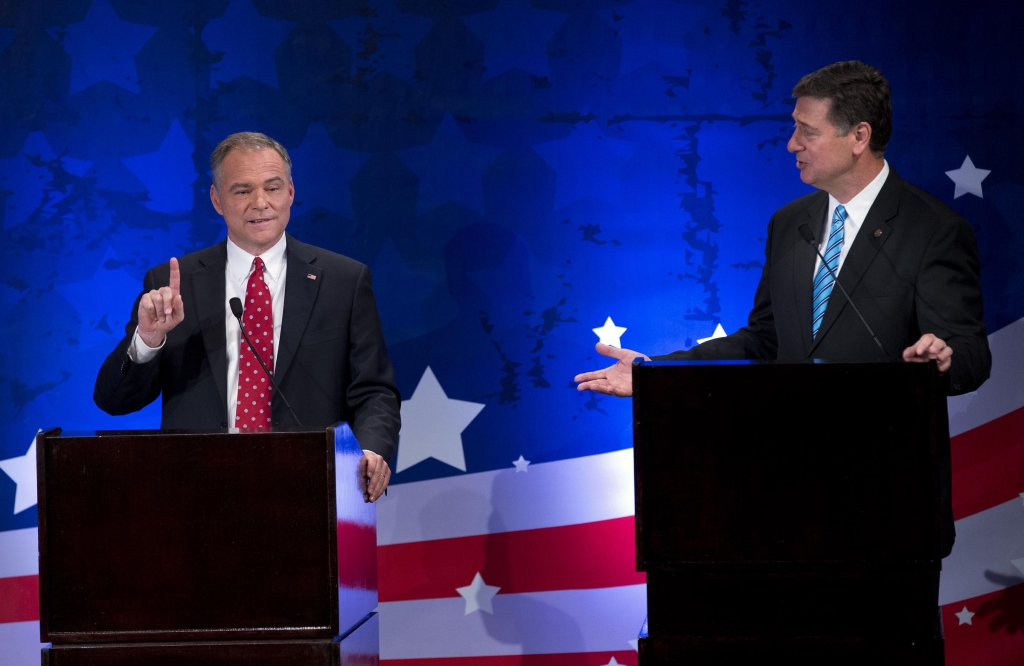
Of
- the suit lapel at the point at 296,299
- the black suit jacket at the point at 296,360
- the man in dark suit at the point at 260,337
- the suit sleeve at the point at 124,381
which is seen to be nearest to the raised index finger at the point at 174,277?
the man in dark suit at the point at 260,337

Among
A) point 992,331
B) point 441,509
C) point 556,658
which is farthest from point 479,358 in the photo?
point 992,331

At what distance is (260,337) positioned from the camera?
9.07 feet

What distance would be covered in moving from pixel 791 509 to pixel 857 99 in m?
1.30

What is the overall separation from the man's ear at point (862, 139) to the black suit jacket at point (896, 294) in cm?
10

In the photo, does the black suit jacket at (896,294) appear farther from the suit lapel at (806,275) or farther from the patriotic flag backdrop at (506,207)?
the patriotic flag backdrop at (506,207)

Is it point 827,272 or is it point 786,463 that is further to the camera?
point 827,272

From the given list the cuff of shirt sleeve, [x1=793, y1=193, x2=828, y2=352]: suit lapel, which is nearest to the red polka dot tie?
the cuff of shirt sleeve

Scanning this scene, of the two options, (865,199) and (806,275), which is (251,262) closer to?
(806,275)

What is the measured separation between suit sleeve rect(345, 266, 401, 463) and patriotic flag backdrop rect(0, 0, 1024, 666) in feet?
2.26

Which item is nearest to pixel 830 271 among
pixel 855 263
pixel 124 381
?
pixel 855 263

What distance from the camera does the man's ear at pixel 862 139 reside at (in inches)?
105

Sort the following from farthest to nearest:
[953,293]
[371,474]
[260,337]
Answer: [260,337] → [953,293] → [371,474]

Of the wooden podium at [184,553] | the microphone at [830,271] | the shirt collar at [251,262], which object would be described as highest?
the shirt collar at [251,262]

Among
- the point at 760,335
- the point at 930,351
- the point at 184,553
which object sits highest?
the point at 760,335
